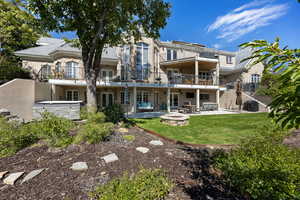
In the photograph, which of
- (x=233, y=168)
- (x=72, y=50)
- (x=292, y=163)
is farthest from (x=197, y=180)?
Result: (x=72, y=50)

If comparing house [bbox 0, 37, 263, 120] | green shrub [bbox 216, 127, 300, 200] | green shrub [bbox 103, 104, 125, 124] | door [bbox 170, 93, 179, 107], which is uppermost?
house [bbox 0, 37, 263, 120]

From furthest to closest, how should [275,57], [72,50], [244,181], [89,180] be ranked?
1. [72,50]
2. [89,180]
3. [244,181]
4. [275,57]

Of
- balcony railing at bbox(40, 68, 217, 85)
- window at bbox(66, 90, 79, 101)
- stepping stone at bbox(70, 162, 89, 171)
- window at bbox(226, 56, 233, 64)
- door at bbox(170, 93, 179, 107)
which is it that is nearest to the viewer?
stepping stone at bbox(70, 162, 89, 171)

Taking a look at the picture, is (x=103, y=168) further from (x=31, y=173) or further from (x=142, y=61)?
(x=142, y=61)

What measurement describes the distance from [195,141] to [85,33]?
25.6 feet

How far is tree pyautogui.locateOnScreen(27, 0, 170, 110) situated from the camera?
6.18 m

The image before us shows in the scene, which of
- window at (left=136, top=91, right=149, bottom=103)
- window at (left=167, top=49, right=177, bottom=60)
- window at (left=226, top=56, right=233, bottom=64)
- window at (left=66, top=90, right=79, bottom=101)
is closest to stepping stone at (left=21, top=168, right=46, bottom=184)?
window at (left=136, top=91, right=149, bottom=103)

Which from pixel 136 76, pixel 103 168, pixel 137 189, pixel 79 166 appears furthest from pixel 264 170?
pixel 136 76

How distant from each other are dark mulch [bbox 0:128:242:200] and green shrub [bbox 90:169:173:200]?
0.69ft

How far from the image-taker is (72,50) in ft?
45.3

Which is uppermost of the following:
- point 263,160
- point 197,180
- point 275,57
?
point 275,57

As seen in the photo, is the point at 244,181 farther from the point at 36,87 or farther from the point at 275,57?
the point at 36,87

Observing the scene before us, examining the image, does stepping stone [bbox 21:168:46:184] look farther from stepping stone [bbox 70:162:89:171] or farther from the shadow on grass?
the shadow on grass

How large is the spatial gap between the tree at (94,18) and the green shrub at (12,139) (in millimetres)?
2858
